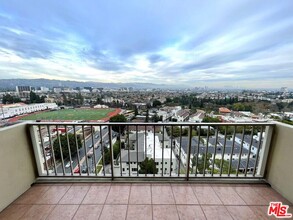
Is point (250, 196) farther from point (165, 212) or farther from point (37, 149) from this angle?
point (37, 149)

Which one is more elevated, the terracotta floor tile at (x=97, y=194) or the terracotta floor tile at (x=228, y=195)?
the terracotta floor tile at (x=97, y=194)

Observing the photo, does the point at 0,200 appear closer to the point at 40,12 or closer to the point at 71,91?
the point at 71,91

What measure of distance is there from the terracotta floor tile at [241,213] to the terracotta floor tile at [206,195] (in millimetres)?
144

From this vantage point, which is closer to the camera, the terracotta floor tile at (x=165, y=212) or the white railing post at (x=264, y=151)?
the terracotta floor tile at (x=165, y=212)

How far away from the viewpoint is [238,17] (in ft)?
8.29

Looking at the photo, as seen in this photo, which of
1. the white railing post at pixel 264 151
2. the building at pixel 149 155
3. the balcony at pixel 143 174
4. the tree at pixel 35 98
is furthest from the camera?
the tree at pixel 35 98

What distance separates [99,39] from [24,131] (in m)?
2.98

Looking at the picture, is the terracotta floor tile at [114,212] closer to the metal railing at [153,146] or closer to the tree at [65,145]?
the metal railing at [153,146]

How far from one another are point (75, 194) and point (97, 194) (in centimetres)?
32

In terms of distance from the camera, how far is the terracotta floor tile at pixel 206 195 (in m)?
1.69

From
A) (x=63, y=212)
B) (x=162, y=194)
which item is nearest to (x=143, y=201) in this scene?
(x=162, y=194)

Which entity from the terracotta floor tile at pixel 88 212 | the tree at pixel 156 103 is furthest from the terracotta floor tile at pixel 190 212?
the tree at pixel 156 103

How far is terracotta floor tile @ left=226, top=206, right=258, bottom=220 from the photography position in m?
1.45

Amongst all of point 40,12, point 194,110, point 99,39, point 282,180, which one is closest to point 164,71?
point 99,39
